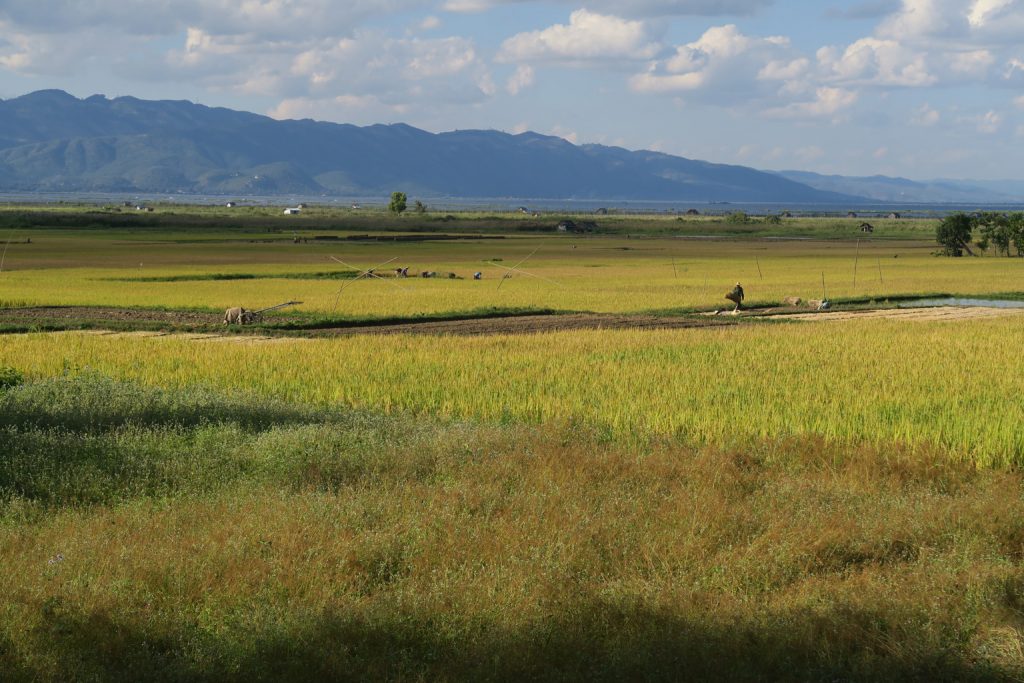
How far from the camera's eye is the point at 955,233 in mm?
74250

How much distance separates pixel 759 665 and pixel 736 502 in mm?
2900

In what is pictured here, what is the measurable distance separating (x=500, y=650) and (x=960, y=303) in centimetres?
3489

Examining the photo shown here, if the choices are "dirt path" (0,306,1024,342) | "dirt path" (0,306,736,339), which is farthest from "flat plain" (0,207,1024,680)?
"dirt path" (0,306,736,339)

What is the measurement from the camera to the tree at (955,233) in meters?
74.2

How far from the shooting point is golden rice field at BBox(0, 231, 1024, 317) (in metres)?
33.7

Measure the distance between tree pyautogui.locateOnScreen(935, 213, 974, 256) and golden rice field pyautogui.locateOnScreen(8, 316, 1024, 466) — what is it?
54137 mm

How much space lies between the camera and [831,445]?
34.5 feet

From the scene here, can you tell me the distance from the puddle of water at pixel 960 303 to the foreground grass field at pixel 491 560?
27.4 metres

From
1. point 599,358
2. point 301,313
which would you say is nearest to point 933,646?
point 599,358

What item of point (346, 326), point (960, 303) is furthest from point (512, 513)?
point (960, 303)

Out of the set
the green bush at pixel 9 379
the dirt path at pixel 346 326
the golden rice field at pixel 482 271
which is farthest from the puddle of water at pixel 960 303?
the green bush at pixel 9 379

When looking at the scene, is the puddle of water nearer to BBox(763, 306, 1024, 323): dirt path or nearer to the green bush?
BBox(763, 306, 1024, 323): dirt path

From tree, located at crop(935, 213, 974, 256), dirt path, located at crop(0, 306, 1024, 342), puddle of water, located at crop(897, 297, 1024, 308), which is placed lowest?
puddle of water, located at crop(897, 297, 1024, 308)

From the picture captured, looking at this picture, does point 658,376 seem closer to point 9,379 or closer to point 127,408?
point 127,408
